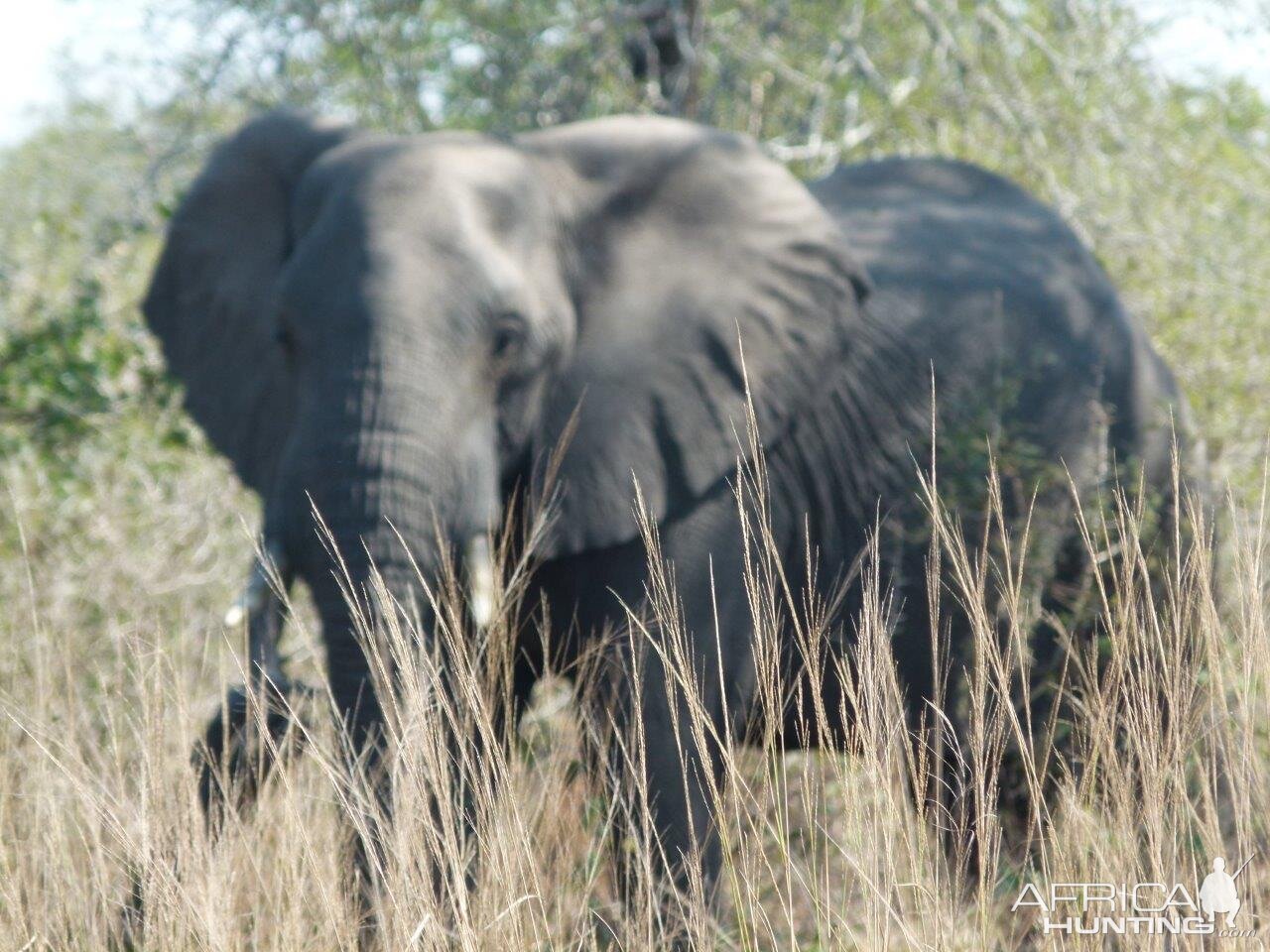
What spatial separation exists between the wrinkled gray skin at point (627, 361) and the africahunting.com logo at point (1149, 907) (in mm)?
1059

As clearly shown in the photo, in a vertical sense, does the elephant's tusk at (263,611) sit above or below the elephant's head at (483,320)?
below

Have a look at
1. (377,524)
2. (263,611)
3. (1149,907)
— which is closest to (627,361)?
(377,524)

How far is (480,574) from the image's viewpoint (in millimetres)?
3562

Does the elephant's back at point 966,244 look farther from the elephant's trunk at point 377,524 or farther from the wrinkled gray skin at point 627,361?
the elephant's trunk at point 377,524

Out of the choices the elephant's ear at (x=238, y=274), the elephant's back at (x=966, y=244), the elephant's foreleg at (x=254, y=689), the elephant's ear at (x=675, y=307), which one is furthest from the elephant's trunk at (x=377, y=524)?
the elephant's back at (x=966, y=244)

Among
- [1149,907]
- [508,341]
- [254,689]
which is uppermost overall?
[508,341]

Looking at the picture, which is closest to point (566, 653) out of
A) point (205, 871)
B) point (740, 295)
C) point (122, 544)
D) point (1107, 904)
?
point (740, 295)

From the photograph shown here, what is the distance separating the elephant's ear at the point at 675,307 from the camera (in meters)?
3.83

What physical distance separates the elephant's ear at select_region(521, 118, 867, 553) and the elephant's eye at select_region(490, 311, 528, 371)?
0.17 metres

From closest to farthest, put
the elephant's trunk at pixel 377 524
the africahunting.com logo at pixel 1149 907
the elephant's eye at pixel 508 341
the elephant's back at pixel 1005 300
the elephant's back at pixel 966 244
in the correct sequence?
the africahunting.com logo at pixel 1149 907 < the elephant's trunk at pixel 377 524 < the elephant's eye at pixel 508 341 < the elephant's back at pixel 1005 300 < the elephant's back at pixel 966 244

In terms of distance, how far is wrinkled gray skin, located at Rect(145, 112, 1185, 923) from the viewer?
11.6ft

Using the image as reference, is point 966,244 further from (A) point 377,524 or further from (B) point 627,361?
(A) point 377,524

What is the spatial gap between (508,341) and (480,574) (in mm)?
550

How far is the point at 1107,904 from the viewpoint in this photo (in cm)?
237
